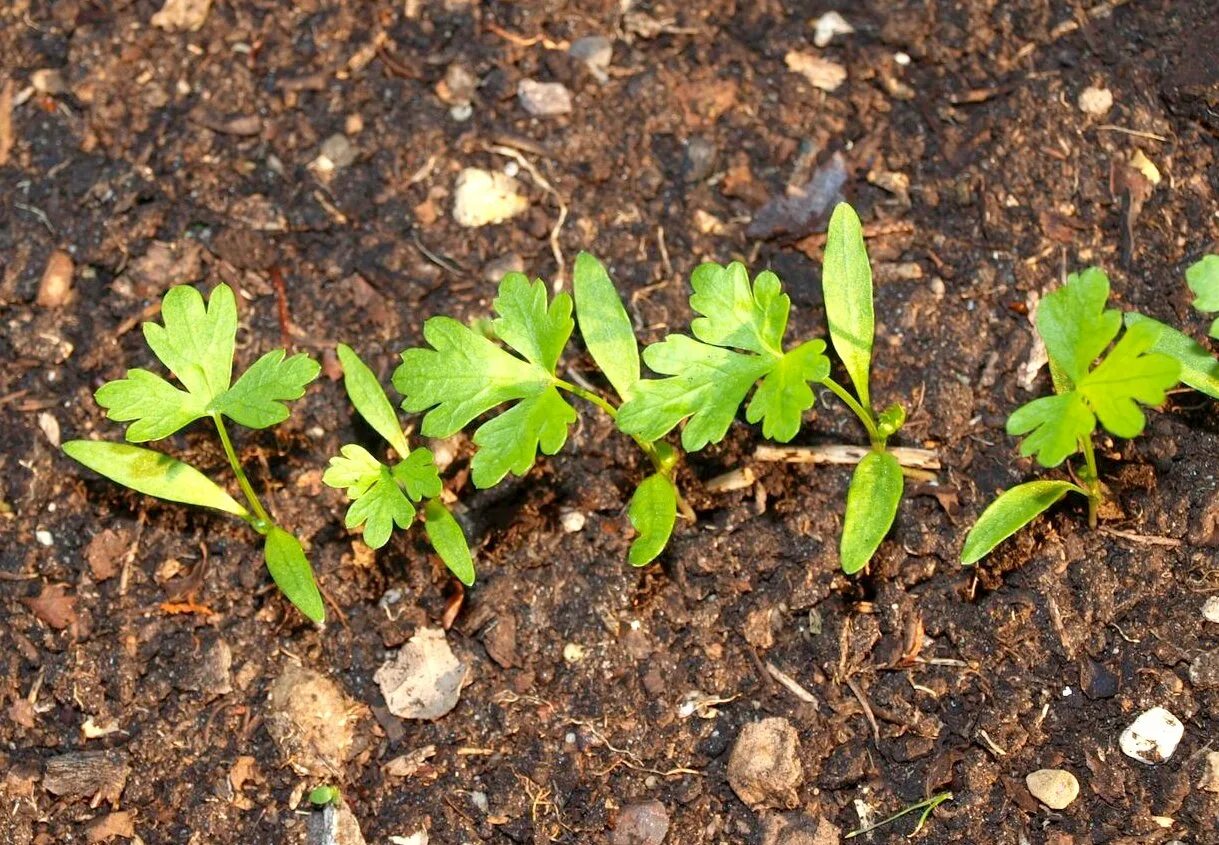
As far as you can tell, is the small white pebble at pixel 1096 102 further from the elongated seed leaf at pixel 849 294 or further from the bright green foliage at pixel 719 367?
the bright green foliage at pixel 719 367

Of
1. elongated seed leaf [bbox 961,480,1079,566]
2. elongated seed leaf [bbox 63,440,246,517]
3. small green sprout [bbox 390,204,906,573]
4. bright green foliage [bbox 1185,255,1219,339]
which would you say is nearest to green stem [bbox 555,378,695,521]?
small green sprout [bbox 390,204,906,573]

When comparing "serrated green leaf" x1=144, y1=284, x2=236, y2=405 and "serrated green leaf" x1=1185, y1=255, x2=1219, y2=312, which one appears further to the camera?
"serrated green leaf" x1=144, y1=284, x2=236, y2=405

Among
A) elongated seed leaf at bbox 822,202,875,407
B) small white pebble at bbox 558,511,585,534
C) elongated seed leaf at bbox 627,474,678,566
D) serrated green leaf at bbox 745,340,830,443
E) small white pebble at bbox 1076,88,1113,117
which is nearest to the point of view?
serrated green leaf at bbox 745,340,830,443

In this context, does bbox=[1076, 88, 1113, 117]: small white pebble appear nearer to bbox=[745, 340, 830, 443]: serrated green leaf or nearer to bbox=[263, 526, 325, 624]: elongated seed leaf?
bbox=[745, 340, 830, 443]: serrated green leaf

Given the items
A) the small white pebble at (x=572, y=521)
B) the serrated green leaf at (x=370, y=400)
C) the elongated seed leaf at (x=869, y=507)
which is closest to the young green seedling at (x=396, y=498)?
the serrated green leaf at (x=370, y=400)

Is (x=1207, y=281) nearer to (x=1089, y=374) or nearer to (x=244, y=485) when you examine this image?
(x=1089, y=374)

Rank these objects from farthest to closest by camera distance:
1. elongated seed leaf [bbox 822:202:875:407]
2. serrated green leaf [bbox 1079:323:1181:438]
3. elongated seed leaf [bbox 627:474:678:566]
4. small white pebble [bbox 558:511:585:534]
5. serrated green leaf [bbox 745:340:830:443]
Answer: small white pebble [bbox 558:511:585:534] < elongated seed leaf [bbox 822:202:875:407] < elongated seed leaf [bbox 627:474:678:566] < serrated green leaf [bbox 745:340:830:443] < serrated green leaf [bbox 1079:323:1181:438]

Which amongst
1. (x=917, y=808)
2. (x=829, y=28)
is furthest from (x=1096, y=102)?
(x=917, y=808)
